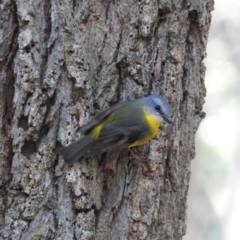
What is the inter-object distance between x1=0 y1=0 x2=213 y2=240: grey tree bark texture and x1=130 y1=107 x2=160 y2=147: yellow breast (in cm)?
5

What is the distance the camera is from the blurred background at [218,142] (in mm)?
6594

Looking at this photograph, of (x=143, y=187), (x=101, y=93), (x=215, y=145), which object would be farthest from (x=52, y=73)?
(x=215, y=145)

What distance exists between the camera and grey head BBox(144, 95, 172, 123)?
2.30 meters

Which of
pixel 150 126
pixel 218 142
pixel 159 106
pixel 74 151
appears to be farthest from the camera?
pixel 218 142

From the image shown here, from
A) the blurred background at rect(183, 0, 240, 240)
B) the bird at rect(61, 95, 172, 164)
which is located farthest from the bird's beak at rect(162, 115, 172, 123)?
the blurred background at rect(183, 0, 240, 240)

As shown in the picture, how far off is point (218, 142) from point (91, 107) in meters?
4.87

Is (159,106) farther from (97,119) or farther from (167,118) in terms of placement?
(97,119)

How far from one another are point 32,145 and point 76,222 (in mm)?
392

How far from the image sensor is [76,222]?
2.18 m

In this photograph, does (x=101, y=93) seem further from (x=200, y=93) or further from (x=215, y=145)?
(x=215, y=145)

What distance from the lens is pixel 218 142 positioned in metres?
6.91

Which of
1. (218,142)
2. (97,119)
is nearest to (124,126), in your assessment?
(97,119)

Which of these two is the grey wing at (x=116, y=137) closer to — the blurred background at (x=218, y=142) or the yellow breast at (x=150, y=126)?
the yellow breast at (x=150, y=126)

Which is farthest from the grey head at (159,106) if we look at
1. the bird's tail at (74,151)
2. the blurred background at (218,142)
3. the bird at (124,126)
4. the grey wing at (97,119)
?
the blurred background at (218,142)
